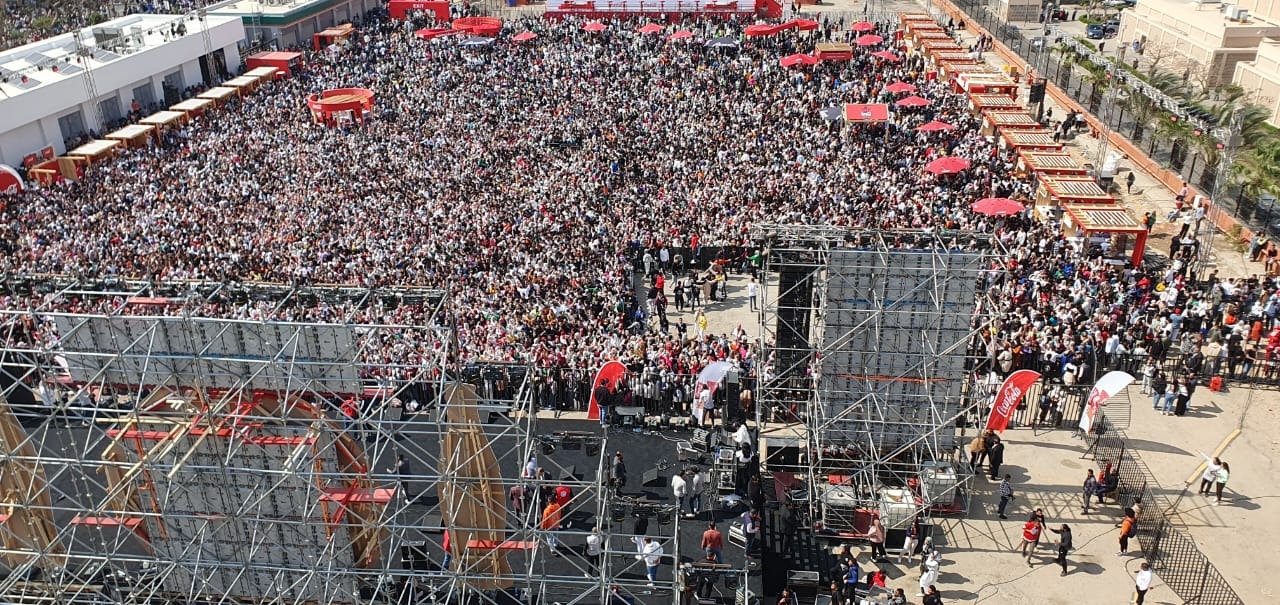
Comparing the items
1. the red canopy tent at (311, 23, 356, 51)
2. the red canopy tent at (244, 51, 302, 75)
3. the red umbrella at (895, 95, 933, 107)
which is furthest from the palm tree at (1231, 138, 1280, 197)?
the red canopy tent at (311, 23, 356, 51)

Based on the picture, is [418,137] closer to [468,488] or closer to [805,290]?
[805,290]

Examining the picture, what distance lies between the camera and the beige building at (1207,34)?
44.3 meters

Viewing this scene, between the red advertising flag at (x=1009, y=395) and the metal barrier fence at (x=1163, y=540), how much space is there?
2.45 metres

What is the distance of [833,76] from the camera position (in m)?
47.2

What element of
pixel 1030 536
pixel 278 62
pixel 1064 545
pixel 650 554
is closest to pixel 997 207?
pixel 1030 536

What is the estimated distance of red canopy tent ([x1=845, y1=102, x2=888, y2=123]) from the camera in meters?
39.5

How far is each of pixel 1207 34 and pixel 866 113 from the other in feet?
60.6

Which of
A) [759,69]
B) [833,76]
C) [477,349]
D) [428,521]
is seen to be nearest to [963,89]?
[833,76]

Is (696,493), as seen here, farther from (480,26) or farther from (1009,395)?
(480,26)

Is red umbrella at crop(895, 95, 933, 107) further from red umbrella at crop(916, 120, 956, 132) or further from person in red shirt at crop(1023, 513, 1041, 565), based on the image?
person in red shirt at crop(1023, 513, 1041, 565)

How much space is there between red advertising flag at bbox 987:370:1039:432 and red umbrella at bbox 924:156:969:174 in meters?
14.6

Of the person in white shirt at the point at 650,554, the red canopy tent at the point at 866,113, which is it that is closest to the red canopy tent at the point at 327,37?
the red canopy tent at the point at 866,113

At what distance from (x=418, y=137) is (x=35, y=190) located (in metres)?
14.4

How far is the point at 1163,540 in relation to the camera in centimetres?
1936
